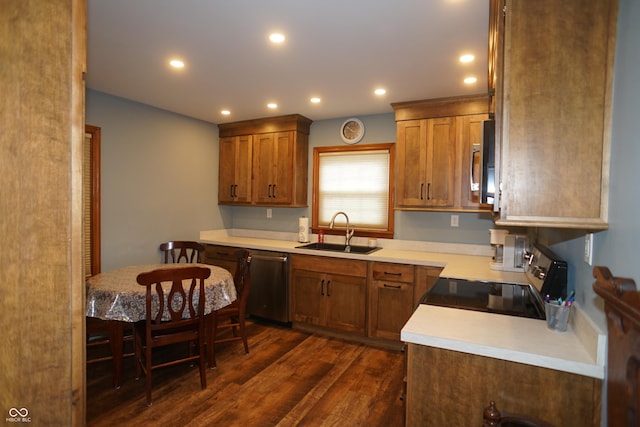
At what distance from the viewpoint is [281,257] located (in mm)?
3789

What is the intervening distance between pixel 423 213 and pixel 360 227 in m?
0.75

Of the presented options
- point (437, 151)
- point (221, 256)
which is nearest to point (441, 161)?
point (437, 151)

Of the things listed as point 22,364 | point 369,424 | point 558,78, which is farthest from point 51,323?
point 369,424

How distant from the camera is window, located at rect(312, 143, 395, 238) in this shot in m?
3.89

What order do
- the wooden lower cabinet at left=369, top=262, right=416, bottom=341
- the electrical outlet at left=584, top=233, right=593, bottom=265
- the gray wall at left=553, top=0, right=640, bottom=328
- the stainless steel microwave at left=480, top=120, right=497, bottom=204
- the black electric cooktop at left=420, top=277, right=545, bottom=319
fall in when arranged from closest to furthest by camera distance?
the gray wall at left=553, top=0, right=640, bottom=328, the electrical outlet at left=584, top=233, right=593, bottom=265, the stainless steel microwave at left=480, top=120, right=497, bottom=204, the black electric cooktop at left=420, top=277, right=545, bottom=319, the wooden lower cabinet at left=369, top=262, right=416, bottom=341

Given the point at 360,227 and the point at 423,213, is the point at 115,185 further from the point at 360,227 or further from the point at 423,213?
the point at 423,213

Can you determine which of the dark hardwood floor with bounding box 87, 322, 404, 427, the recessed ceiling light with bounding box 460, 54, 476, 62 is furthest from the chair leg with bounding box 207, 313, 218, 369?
the recessed ceiling light with bounding box 460, 54, 476, 62

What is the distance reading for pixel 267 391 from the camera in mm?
2502

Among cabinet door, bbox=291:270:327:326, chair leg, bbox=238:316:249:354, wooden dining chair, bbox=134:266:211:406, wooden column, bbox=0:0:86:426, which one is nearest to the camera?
wooden column, bbox=0:0:86:426

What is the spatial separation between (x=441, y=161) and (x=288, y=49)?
1.81 metres

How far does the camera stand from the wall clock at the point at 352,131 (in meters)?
3.97

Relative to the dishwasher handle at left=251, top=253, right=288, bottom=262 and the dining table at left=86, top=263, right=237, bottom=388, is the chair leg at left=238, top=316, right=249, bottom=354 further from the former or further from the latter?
the dishwasher handle at left=251, top=253, right=288, bottom=262

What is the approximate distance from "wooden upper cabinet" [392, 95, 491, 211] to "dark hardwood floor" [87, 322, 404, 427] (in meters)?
1.55

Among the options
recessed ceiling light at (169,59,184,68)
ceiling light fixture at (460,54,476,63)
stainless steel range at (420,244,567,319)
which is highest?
recessed ceiling light at (169,59,184,68)
